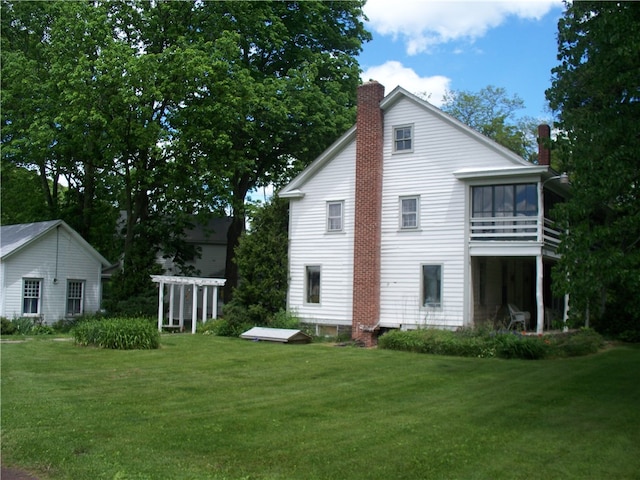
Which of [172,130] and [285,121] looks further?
[285,121]

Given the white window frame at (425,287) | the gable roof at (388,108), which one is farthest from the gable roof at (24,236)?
the white window frame at (425,287)

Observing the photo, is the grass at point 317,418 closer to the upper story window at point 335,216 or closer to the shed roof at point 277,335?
the shed roof at point 277,335

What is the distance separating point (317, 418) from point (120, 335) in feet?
33.3

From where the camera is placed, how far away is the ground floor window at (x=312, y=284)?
25.2 metres

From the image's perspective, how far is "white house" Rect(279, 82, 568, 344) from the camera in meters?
22.0

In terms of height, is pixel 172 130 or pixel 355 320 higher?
pixel 172 130

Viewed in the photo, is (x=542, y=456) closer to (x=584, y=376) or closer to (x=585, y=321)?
(x=584, y=376)

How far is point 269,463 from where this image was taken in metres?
7.54

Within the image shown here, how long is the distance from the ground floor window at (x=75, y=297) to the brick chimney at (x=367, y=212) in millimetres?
14319

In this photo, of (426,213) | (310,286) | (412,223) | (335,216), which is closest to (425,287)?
(412,223)

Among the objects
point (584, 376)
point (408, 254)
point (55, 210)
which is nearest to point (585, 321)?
point (408, 254)

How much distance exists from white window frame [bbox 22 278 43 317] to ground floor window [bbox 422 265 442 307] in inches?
669

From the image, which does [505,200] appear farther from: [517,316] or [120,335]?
[120,335]

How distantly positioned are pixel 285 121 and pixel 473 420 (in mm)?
23277
